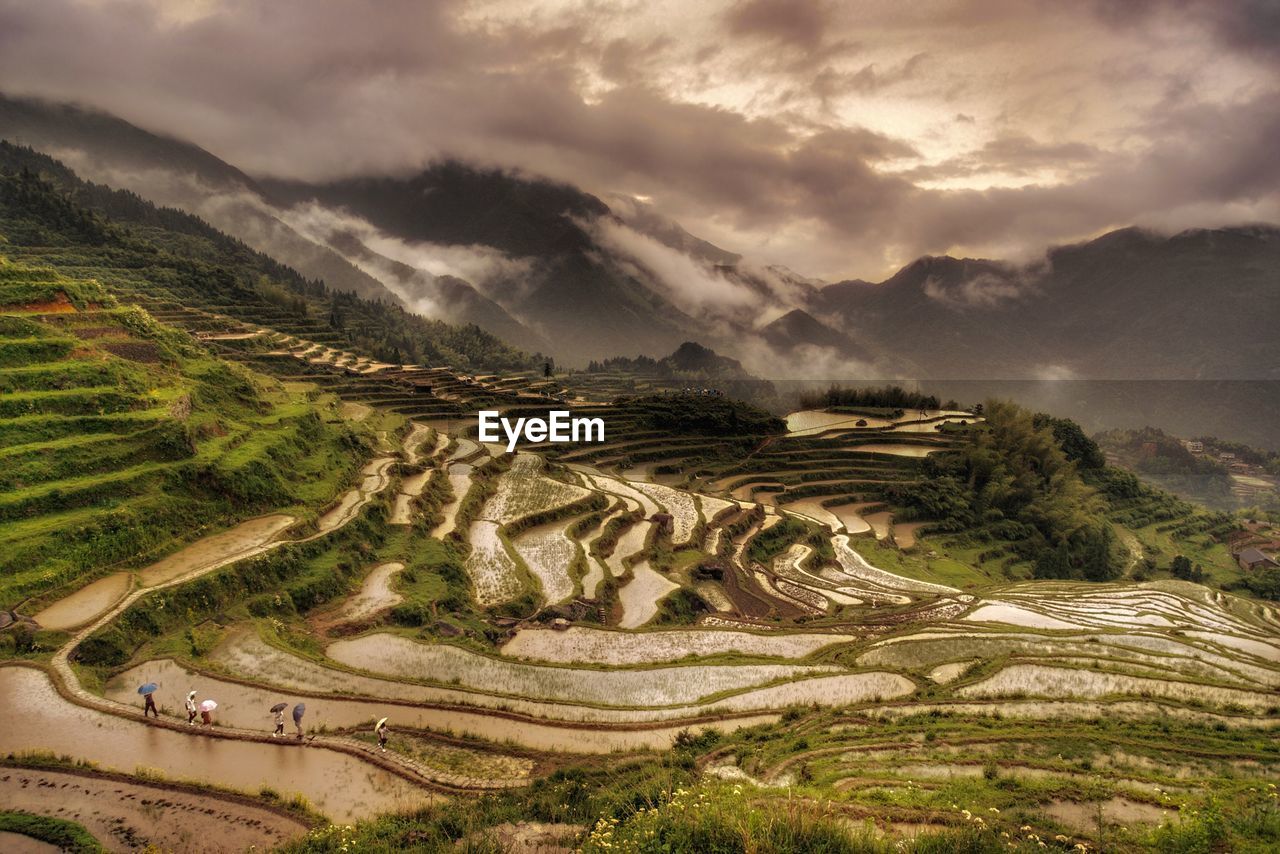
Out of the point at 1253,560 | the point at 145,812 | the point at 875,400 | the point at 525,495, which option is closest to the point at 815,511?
the point at 525,495

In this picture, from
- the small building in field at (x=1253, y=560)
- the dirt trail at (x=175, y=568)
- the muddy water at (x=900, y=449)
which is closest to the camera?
the dirt trail at (x=175, y=568)

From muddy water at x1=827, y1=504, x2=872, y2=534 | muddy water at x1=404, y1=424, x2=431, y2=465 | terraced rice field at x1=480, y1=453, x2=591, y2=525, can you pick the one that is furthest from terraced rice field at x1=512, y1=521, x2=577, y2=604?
muddy water at x1=827, y1=504, x2=872, y2=534

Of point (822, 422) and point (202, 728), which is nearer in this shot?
point (202, 728)

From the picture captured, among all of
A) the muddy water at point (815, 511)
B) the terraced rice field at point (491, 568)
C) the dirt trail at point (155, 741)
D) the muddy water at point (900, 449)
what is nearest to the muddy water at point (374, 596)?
the terraced rice field at point (491, 568)

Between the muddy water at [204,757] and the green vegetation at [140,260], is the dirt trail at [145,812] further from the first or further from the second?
the green vegetation at [140,260]

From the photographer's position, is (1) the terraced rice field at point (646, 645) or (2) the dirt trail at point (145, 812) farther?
(1) the terraced rice field at point (646, 645)

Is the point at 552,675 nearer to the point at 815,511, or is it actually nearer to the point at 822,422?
the point at 815,511
